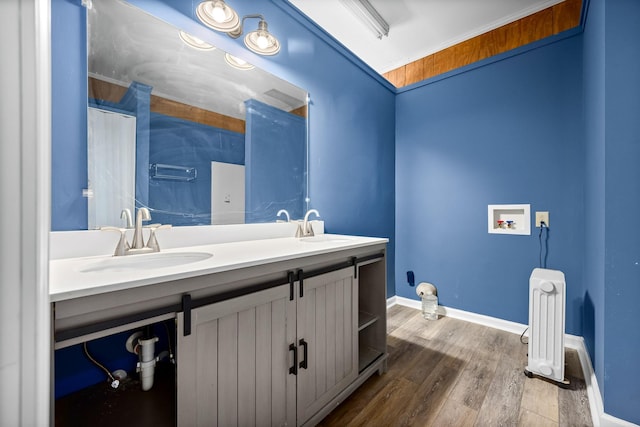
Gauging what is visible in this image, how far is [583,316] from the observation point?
190 cm

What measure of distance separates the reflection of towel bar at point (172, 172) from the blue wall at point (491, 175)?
2204 mm

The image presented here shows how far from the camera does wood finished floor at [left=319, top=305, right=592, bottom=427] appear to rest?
134 cm

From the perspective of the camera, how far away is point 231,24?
57.0 inches

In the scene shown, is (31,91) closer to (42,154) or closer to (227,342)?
(42,154)

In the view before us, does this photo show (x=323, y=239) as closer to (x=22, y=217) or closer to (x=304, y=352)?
(x=304, y=352)

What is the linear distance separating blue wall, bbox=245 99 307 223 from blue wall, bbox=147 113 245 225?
20cm

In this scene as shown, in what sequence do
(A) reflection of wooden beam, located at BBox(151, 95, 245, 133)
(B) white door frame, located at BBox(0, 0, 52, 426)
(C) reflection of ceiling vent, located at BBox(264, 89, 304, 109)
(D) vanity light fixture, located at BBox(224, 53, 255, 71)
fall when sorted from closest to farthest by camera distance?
(B) white door frame, located at BBox(0, 0, 52, 426)
(A) reflection of wooden beam, located at BBox(151, 95, 245, 133)
(D) vanity light fixture, located at BBox(224, 53, 255, 71)
(C) reflection of ceiling vent, located at BBox(264, 89, 304, 109)

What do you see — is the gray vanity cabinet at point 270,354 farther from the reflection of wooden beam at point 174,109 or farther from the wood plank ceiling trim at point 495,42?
the wood plank ceiling trim at point 495,42

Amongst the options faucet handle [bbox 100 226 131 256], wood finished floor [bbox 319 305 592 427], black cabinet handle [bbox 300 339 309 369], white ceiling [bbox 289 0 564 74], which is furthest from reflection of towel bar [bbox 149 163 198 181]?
white ceiling [bbox 289 0 564 74]

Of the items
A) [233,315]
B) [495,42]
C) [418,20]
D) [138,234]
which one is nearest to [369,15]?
[418,20]

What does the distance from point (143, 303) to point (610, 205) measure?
6.34 ft

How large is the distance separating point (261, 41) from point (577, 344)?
121 inches

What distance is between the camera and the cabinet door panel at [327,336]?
1.20 meters

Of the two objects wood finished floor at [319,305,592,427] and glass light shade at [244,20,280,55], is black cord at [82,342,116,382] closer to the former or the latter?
wood finished floor at [319,305,592,427]
